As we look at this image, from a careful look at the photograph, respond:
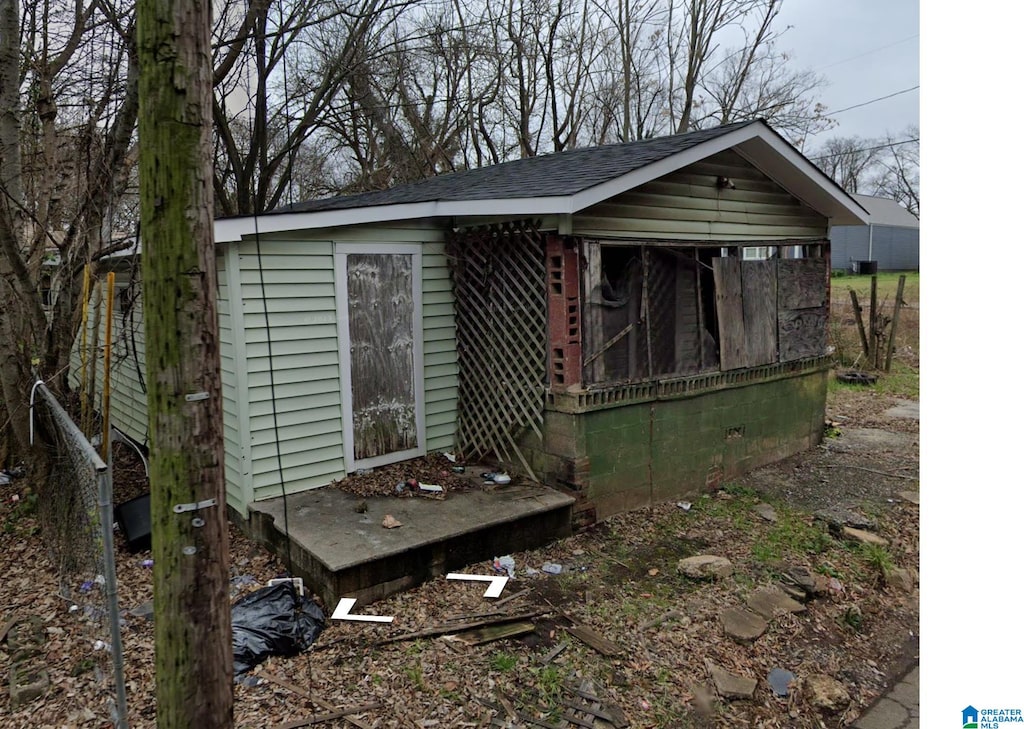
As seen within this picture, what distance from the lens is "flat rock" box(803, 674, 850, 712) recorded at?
3.94 meters

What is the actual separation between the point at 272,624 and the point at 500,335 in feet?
10.6

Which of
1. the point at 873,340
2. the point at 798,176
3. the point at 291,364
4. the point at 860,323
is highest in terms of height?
the point at 798,176

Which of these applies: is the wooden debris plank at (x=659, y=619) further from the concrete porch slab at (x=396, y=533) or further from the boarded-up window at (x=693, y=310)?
the boarded-up window at (x=693, y=310)

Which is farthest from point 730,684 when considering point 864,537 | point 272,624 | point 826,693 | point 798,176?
point 798,176

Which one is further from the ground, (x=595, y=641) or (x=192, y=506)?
(x=192, y=506)

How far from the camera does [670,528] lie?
250 inches

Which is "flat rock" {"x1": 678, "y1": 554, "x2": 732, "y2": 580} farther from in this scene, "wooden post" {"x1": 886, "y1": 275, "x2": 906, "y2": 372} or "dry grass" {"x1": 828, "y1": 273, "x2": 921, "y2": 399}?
"wooden post" {"x1": 886, "y1": 275, "x2": 906, "y2": 372}

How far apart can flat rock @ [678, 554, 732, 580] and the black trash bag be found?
9.06 feet

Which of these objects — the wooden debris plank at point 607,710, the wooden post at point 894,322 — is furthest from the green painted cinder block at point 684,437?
the wooden post at point 894,322

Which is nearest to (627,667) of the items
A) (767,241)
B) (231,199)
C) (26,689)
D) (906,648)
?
(906,648)

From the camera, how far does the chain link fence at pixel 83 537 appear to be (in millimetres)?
2943

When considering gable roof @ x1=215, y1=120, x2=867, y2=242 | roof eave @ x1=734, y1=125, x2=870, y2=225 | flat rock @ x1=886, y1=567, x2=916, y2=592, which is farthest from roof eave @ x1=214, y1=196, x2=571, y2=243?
flat rock @ x1=886, y1=567, x2=916, y2=592

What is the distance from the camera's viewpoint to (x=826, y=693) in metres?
4.01

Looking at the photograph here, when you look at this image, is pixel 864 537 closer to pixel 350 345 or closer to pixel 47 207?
pixel 350 345
